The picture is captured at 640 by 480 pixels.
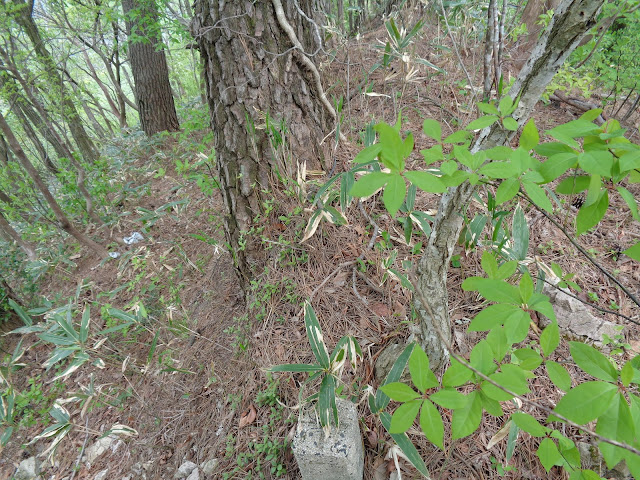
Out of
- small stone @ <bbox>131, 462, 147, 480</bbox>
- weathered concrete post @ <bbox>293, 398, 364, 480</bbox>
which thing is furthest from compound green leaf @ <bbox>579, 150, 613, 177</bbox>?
small stone @ <bbox>131, 462, 147, 480</bbox>

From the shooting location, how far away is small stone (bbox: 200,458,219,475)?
1.77 metres

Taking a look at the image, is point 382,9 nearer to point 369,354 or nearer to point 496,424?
point 369,354

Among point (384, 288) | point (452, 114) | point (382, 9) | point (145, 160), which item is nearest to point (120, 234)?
point (145, 160)

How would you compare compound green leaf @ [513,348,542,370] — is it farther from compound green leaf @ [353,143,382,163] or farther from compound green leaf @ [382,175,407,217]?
compound green leaf @ [353,143,382,163]

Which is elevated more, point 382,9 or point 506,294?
point 382,9

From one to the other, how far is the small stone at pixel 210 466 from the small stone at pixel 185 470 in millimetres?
83

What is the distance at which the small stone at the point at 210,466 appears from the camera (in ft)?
5.80

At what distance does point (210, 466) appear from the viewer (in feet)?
5.85

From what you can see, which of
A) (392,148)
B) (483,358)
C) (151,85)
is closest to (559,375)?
(483,358)

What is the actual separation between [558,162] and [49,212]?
6.33m

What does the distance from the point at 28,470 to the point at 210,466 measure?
1952mm

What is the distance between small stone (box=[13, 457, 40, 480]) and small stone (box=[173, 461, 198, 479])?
1529 mm

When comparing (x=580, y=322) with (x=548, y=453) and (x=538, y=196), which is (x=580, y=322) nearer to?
(x=548, y=453)

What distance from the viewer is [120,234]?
3977 millimetres
